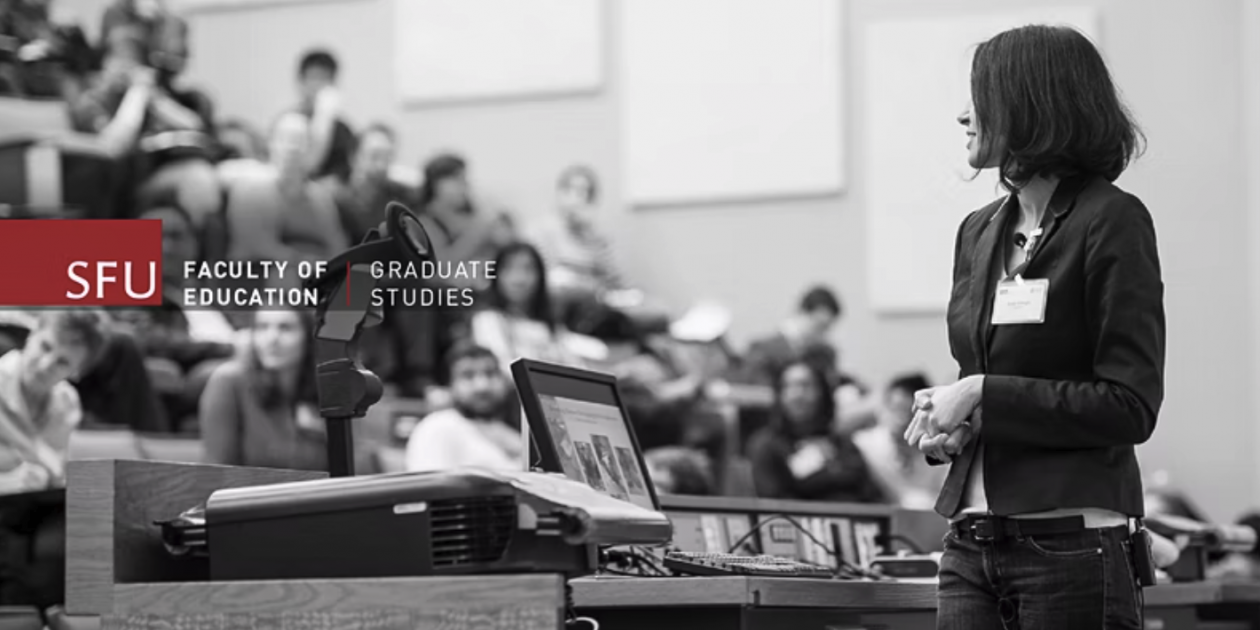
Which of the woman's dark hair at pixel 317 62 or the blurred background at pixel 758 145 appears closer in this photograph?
the woman's dark hair at pixel 317 62

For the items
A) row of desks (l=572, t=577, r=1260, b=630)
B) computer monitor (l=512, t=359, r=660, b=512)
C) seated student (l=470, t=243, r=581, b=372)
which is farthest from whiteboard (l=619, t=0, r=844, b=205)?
row of desks (l=572, t=577, r=1260, b=630)

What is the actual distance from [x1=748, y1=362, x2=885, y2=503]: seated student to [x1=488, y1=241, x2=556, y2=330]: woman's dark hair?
96 centimetres

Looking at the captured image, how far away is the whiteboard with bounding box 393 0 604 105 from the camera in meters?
9.82

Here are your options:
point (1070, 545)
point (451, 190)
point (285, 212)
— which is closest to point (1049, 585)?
point (1070, 545)

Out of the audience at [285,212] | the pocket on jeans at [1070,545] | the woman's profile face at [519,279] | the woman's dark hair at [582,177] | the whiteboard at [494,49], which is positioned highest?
the whiteboard at [494,49]

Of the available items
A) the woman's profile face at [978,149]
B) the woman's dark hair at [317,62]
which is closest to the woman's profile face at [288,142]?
the woman's dark hair at [317,62]

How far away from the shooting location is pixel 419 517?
163cm

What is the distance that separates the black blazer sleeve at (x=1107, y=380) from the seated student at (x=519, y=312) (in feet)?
15.7

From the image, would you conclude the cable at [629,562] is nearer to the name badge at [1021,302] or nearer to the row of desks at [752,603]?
the row of desks at [752,603]

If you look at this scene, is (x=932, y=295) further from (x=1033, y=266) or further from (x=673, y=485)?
(x=1033, y=266)

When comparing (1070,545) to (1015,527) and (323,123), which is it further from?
(323,123)

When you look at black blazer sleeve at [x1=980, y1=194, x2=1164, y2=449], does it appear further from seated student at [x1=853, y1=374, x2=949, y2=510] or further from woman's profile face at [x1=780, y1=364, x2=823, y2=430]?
seated student at [x1=853, y1=374, x2=949, y2=510]

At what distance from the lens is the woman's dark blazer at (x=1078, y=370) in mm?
1771

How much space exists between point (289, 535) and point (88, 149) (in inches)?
163
